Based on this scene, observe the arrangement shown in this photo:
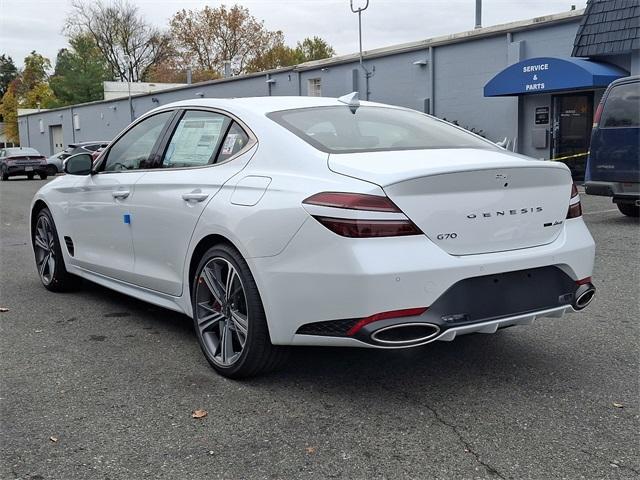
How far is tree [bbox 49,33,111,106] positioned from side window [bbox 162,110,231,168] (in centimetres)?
6119

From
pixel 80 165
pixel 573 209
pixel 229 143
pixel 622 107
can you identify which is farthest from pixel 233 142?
pixel 622 107

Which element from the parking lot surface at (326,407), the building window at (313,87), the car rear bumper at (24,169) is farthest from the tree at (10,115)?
the parking lot surface at (326,407)

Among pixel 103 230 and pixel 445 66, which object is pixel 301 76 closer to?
pixel 445 66

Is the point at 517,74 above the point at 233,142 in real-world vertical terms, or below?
above

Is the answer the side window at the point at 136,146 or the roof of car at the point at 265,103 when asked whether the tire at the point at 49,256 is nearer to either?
the side window at the point at 136,146

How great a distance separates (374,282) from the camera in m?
3.07

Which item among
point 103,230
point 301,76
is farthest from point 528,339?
point 301,76

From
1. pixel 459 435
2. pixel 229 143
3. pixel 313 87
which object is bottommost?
pixel 459 435

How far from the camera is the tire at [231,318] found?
139 inches

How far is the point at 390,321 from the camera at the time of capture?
3121mm

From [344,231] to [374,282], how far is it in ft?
0.87

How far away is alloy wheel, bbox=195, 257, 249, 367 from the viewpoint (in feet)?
12.1

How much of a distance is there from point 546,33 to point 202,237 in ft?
55.4

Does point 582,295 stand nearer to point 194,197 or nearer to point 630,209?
point 194,197
